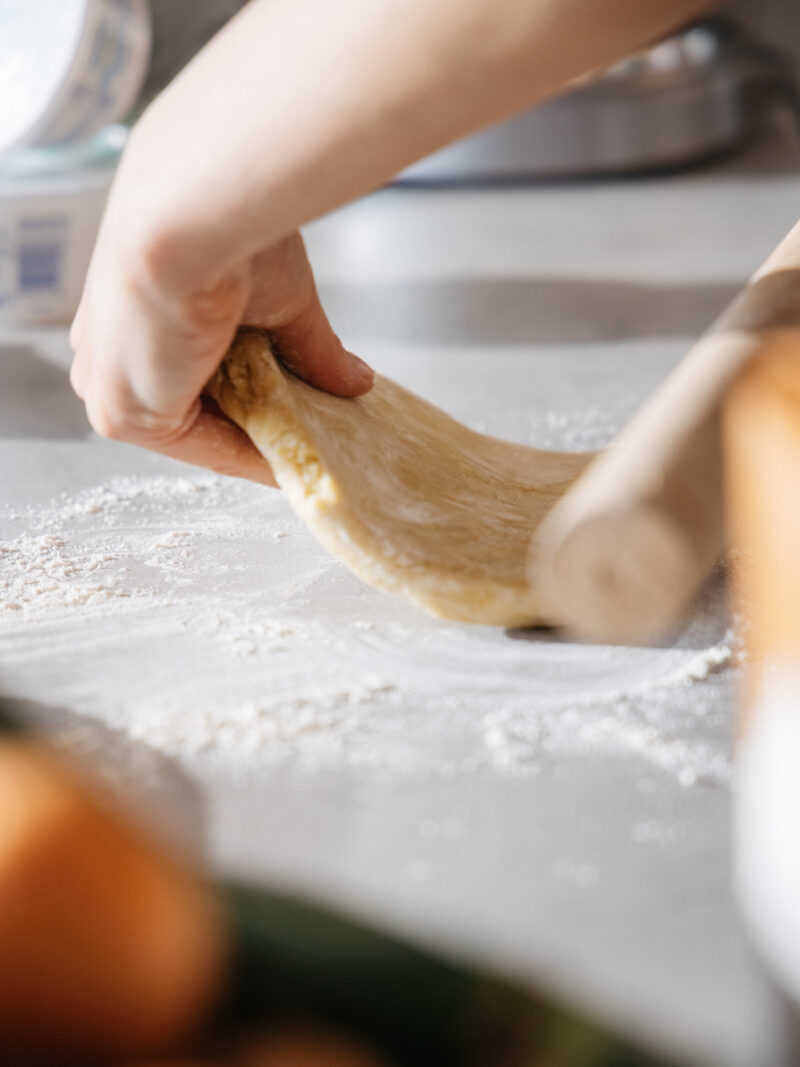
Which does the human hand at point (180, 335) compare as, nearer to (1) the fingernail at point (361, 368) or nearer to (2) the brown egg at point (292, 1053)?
(1) the fingernail at point (361, 368)

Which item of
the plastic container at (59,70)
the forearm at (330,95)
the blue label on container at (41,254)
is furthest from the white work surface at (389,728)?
the plastic container at (59,70)

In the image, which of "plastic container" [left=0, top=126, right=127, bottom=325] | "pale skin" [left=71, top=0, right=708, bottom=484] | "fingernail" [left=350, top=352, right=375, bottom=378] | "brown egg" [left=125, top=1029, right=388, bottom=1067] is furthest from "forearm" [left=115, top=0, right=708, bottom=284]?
"plastic container" [left=0, top=126, right=127, bottom=325]

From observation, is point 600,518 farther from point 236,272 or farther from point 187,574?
point 187,574

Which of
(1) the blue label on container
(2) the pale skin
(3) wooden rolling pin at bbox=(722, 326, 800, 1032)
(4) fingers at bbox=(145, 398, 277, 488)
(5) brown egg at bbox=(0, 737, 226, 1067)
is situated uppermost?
(2) the pale skin

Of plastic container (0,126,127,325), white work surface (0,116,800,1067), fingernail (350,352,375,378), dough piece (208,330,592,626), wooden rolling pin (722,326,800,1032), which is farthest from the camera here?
plastic container (0,126,127,325)

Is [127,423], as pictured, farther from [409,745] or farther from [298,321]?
[409,745]

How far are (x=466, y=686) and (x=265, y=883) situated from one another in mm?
205

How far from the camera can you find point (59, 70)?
58.9 inches

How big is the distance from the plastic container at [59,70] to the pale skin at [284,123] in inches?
36.8

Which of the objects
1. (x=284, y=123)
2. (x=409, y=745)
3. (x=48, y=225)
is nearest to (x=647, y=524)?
(x=409, y=745)

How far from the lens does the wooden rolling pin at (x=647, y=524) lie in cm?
58

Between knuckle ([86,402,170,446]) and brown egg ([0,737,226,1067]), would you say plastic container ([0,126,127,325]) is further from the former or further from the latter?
brown egg ([0,737,226,1067])

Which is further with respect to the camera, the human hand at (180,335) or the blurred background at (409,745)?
the human hand at (180,335)

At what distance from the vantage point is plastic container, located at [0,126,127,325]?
58.0 inches
